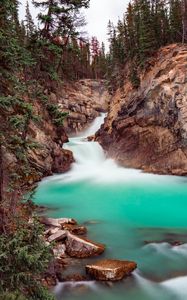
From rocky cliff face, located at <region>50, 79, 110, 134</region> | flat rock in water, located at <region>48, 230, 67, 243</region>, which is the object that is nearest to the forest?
flat rock in water, located at <region>48, 230, 67, 243</region>

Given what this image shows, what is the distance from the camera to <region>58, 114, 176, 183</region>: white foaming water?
29.8 metres

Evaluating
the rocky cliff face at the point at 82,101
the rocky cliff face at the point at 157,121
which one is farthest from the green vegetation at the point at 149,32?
the rocky cliff face at the point at 82,101

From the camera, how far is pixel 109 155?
36562mm

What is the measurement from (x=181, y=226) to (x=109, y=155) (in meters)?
20.0

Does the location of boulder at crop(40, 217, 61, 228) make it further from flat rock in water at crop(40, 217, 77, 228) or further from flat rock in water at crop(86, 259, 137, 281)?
flat rock in water at crop(86, 259, 137, 281)

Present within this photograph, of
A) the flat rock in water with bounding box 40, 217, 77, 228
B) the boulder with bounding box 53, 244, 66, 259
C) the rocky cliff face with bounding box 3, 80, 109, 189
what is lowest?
the boulder with bounding box 53, 244, 66, 259

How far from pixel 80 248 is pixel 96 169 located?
21.4 metres

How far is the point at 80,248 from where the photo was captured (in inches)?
499

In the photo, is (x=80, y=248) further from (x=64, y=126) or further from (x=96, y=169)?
(x=64, y=126)

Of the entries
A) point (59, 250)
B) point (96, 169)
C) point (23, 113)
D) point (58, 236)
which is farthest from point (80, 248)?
point (96, 169)

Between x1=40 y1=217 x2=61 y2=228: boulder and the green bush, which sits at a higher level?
the green bush

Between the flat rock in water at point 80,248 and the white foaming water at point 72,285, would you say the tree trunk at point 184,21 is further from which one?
the white foaming water at point 72,285

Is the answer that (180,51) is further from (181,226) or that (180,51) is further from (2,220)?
(2,220)

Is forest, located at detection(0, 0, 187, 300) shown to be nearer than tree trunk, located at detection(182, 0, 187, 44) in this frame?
Yes
